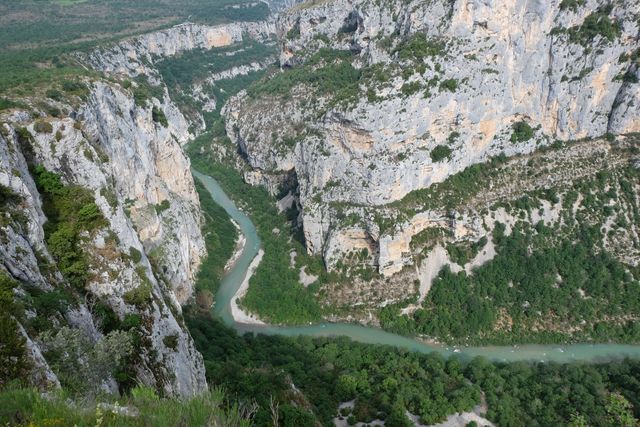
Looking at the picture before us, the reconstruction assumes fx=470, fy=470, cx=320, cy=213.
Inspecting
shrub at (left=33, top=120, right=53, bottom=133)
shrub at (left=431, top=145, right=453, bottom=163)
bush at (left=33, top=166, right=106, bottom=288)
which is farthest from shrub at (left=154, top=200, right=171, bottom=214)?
shrub at (left=431, top=145, right=453, bottom=163)

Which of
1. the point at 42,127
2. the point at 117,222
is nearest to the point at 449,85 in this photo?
the point at 117,222

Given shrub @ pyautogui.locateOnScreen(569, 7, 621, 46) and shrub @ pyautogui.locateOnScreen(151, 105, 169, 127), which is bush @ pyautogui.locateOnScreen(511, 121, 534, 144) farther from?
shrub @ pyautogui.locateOnScreen(151, 105, 169, 127)

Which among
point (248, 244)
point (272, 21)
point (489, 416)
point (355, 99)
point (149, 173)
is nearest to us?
point (489, 416)

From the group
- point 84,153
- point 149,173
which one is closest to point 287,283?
point 149,173

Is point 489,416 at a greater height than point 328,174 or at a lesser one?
lesser

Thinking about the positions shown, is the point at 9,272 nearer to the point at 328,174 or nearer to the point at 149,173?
the point at 149,173

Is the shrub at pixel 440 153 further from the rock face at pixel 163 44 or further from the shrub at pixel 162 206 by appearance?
the rock face at pixel 163 44
